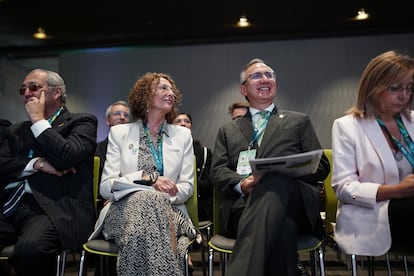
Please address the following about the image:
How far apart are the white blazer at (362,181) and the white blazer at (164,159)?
2.89ft

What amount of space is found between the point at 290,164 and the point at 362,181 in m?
0.52

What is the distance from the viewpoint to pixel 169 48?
681cm

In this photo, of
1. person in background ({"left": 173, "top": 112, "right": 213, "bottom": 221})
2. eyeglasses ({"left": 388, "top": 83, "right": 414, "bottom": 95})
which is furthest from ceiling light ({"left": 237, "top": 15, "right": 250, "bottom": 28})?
eyeglasses ({"left": 388, "top": 83, "right": 414, "bottom": 95})

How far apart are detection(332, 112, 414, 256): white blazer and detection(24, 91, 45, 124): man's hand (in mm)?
1658

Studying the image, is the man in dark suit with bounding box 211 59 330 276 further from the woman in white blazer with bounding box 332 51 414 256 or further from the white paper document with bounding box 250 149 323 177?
the woman in white blazer with bounding box 332 51 414 256

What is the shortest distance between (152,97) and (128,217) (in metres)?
0.89

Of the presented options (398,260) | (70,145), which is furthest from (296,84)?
(70,145)

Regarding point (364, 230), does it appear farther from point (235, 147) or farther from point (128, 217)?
point (128, 217)

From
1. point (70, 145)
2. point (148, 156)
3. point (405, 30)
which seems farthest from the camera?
point (405, 30)

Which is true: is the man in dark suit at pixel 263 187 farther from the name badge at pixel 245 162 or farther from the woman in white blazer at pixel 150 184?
the woman in white blazer at pixel 150 184

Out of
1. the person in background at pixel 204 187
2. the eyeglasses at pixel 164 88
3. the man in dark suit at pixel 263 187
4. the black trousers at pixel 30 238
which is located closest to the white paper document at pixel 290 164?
the man in dark suit at pixel 263 187

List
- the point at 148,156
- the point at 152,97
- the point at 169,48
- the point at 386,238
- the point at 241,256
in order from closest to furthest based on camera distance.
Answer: the point at 241,256 → the point at 386,238 → the point at 148,156 → the point at 152,97 → the point at 169,48

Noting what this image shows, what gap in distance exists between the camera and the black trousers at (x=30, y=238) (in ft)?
6.55

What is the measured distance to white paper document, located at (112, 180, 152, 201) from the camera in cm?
213
